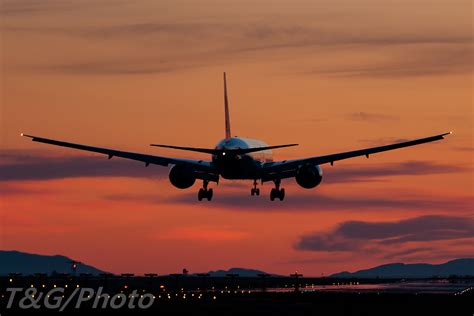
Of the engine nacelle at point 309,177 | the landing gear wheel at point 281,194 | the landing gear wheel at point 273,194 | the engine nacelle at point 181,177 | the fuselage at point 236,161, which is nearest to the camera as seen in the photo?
the fuselage at point 236,161

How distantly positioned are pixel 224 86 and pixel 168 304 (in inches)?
2565

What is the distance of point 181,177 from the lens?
13450 centimetres

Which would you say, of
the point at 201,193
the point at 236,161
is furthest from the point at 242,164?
the point at 201,193

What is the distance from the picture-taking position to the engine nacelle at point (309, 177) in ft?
443

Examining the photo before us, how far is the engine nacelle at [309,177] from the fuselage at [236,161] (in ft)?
17.3

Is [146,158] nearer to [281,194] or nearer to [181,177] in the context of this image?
[181,177]

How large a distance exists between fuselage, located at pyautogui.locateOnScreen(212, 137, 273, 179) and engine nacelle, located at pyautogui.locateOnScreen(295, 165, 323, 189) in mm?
5277

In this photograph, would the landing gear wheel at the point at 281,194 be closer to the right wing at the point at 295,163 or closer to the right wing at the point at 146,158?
the right wing at the point at 295,163

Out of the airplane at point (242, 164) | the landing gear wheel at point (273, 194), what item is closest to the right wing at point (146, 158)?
the airplane at point (242, 164)

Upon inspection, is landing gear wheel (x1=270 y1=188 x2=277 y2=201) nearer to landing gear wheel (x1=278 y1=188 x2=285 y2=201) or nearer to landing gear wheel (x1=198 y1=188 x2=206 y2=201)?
landing gear wheel (x1=278 y1=188 x2=285 y2=201)

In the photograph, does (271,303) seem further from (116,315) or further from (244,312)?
(116,315)

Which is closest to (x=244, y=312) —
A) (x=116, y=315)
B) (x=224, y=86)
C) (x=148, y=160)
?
(x=116, y=315)

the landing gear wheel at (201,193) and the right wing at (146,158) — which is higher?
the right wing at (146,158)

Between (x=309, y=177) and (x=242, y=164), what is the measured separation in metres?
9.68
